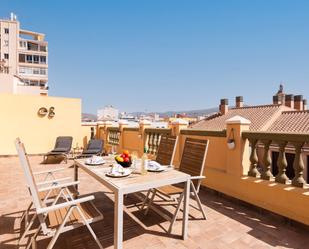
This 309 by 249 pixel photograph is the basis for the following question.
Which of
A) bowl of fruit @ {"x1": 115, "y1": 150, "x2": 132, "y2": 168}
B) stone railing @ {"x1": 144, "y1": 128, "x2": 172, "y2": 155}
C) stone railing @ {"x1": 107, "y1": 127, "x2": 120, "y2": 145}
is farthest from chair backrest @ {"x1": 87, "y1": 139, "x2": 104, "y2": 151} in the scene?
bowl of fruit @ {"x1": 115, "y1": 150, "x2": 132, "y2": 168}

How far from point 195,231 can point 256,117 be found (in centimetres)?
1909

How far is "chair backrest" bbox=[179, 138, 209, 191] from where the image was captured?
3.08 m

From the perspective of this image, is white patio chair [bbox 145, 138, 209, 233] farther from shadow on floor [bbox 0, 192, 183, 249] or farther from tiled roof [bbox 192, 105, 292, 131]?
tiled roof [bbox 192, 105, 292, 131]

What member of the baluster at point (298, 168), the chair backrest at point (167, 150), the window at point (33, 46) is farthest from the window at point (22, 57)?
the baluster at point (298, 168)

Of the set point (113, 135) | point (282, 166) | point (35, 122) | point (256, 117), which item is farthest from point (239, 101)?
point (282, 166)

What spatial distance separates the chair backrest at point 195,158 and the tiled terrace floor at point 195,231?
64 centimetres

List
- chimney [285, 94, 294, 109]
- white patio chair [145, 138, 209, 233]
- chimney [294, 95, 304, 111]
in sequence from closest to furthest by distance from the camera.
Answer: white patio chair [145, 138, 209, 233] < chimney [285, 94, 294, 109] < chimney [294, 95, 304, 111]

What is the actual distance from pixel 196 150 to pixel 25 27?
179 feet

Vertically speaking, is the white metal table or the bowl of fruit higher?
the bowl of fruit

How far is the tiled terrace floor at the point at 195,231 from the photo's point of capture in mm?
2457

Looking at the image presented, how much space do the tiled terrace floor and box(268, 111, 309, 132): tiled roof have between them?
46.6 feet

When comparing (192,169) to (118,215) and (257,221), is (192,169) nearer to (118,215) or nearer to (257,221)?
(257,221)

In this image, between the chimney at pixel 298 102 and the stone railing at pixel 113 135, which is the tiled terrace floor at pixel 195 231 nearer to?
the stone railing at pixel 113 135

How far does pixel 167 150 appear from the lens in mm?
3900
